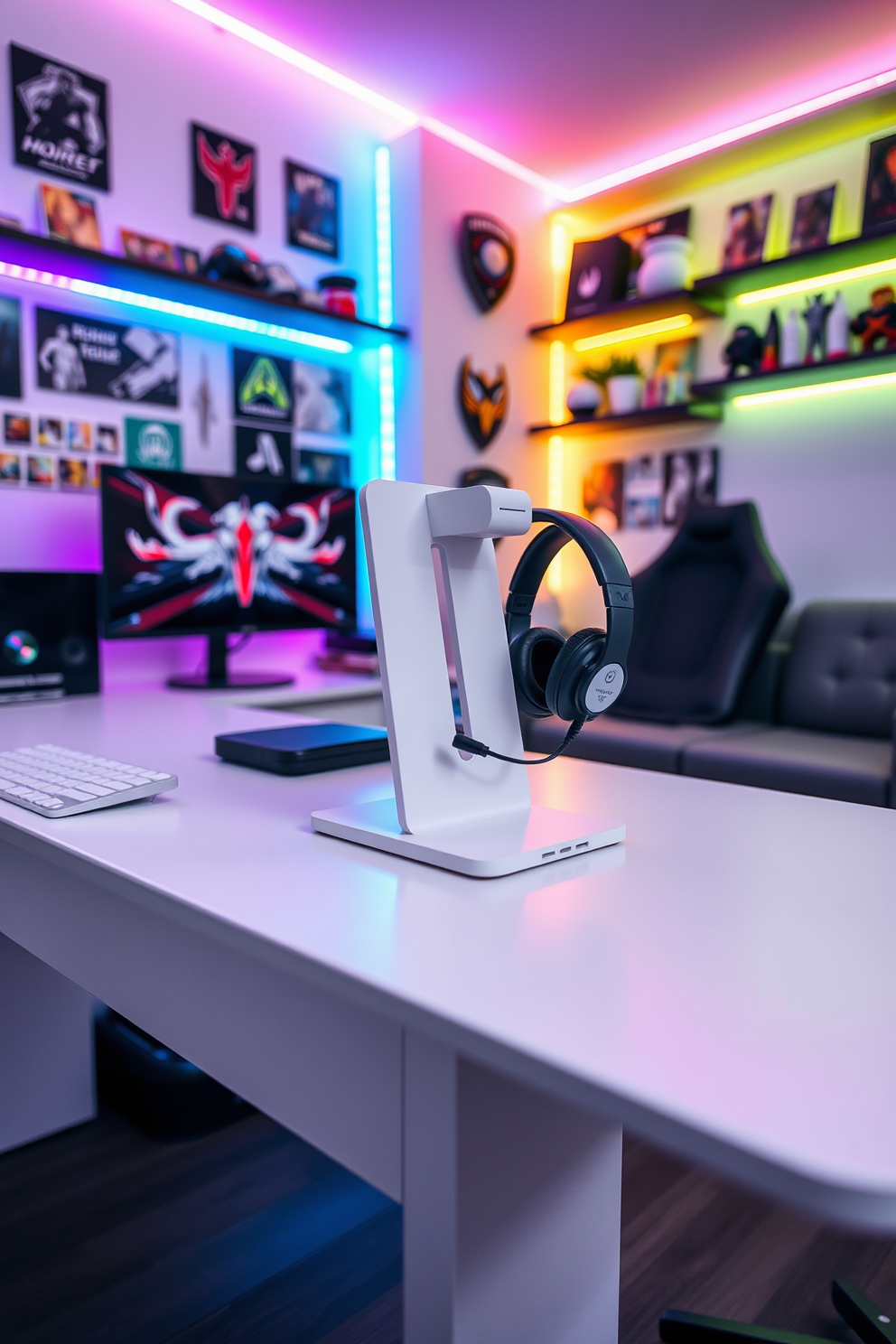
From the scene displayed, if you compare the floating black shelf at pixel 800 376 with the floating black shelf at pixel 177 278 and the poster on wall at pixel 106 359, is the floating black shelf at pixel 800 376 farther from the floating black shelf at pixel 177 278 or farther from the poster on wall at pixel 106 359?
the poster on wall at pixel 106 359

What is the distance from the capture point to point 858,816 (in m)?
0.93

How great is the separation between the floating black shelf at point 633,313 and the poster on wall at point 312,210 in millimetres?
853

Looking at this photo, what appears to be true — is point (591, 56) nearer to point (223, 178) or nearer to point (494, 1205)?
point (223, 178)

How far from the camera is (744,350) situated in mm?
2895

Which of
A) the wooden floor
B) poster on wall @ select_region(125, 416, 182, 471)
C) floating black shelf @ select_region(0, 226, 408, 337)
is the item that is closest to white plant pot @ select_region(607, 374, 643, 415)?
floating black shelf @ select_region(0, 226, 408, 337)

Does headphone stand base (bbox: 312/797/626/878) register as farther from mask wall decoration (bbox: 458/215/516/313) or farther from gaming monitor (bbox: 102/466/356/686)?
mask wall decoration (bbox: 458/215/516/313)

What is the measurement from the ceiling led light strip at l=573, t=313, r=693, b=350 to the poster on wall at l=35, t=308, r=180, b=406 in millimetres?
1631

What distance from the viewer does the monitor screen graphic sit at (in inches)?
85.3

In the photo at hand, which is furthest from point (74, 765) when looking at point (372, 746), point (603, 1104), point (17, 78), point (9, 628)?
point (17, 78)

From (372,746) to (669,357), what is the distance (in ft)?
8.59

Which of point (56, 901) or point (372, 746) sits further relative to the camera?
point (372, 746)

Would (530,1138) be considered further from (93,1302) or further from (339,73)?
(339,73)

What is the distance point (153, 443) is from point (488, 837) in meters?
2.14

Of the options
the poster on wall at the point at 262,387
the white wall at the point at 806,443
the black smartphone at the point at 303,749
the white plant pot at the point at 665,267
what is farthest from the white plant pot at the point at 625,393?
the black smartphone at the point at 303,749
